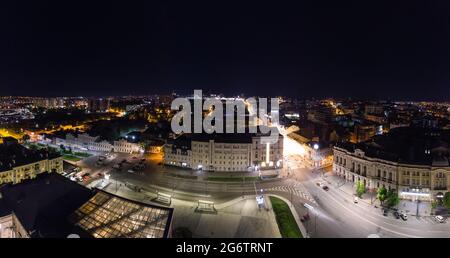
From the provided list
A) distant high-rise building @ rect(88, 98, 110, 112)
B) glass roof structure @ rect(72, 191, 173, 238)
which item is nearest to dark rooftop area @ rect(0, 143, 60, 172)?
glass roof structure @ rect(72, 191, 173, 238)

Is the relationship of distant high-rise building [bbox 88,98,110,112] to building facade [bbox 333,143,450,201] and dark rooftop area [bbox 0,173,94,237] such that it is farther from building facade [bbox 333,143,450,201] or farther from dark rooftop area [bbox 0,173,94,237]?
building facade [bbox 333,143,450,201]

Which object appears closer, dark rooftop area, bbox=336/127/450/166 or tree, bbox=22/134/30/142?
dark rooftop area, bbox=336/127/450/166

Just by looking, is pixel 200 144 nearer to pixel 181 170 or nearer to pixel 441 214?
pixel 181 170

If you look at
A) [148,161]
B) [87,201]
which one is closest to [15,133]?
[148,161]

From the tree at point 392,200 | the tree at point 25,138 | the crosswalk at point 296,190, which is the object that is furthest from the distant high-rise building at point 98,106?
the tree at point 392,200

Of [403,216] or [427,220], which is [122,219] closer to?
[403,216]
